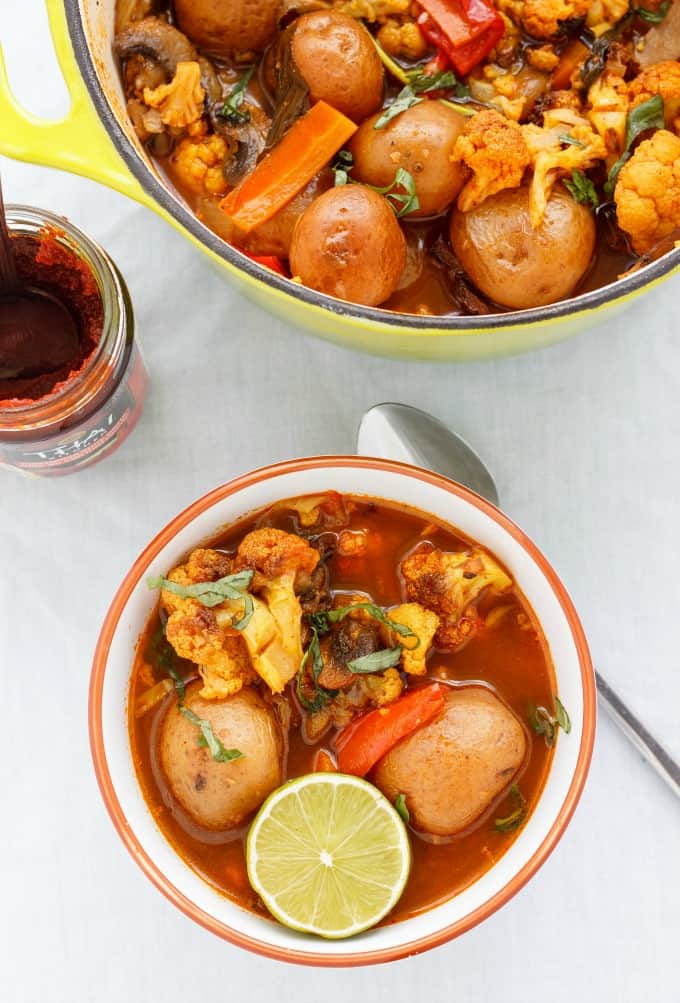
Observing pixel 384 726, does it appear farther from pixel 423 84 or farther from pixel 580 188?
pixel 423 84

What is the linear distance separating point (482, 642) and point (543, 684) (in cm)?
11

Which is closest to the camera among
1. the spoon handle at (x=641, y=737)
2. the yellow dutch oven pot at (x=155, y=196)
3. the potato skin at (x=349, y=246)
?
the yellow dutch oven pot at (x=155, y=196)

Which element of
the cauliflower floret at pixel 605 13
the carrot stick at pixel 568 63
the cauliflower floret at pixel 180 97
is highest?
the cauliflower floret at pixel 180 97

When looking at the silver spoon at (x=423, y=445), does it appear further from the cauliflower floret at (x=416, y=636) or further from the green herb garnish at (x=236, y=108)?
the green herb garnish at (x=236, y=108)

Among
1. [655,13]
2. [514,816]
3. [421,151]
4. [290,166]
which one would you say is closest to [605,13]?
[655,13]

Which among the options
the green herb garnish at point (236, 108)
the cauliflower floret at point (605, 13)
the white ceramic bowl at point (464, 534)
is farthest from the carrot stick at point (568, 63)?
the white ceramic bowl at point (464, 534)

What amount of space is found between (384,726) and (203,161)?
929 mm

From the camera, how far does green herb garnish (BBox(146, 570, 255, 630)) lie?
59.4 inches

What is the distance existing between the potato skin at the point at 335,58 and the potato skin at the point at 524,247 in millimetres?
259

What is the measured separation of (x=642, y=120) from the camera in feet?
5.09

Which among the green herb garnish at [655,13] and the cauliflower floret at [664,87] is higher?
the green herb garnish at [655,13]

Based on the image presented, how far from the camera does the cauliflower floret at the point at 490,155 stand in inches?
59.7

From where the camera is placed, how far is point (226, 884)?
5.14ft

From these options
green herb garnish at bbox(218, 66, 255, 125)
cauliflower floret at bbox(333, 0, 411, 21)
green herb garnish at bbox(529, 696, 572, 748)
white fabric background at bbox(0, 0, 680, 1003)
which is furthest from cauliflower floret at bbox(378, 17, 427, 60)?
green herb garnish at bbox(529, 696, 572, 748)
